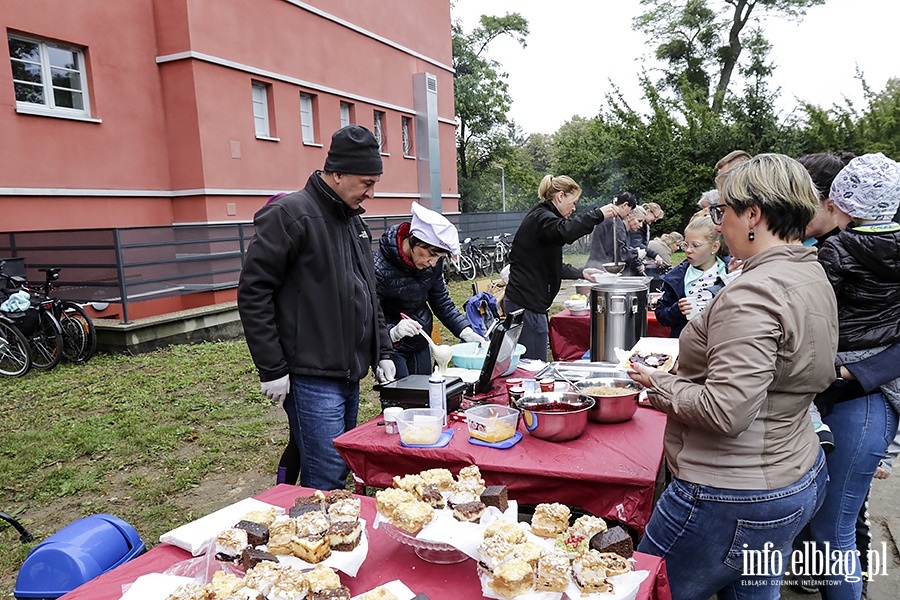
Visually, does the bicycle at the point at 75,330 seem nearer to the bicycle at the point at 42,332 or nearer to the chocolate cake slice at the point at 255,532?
the bicycle at the point at 42,332

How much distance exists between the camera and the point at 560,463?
6.81 ft

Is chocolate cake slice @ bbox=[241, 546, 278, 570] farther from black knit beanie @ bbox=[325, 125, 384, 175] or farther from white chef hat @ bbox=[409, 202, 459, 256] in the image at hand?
white chef hat @ bbox=[409, 202, 459, 256]

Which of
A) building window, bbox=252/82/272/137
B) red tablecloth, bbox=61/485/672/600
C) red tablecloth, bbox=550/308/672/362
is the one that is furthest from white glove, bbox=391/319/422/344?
building window, bbox=252/82/272/137

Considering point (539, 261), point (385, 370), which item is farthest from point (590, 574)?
point (539, 261)

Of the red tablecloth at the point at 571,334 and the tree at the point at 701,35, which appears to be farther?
the tree at the point at 701,35

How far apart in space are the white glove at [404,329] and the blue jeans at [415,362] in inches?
10.7

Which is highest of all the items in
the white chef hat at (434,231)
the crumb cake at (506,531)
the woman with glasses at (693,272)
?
the white chef hat at (434,231)

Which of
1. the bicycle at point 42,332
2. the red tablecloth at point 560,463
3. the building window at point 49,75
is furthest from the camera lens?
the building window at point 49,75

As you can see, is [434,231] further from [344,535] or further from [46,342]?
[46,342]

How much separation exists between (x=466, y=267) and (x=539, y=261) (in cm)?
1122

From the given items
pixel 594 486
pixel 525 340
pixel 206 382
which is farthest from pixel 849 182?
pixel 206 382

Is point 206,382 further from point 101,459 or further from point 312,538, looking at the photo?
point 312,538

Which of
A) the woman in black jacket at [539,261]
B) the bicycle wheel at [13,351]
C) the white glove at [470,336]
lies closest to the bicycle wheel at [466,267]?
the bicycle wheel at [13,351]

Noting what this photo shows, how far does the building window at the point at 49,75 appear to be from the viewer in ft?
27.6
